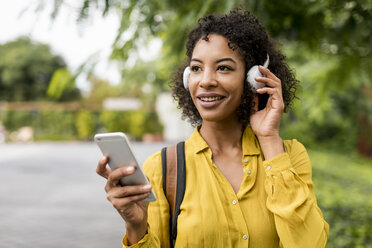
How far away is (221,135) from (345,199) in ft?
22.7

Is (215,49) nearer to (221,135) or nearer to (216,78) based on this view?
(216,78)

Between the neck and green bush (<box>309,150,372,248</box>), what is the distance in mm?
3670

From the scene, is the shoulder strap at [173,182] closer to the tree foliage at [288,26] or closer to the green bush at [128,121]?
the tree foliage at [288,26]

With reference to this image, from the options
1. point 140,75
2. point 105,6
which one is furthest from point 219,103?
point 140,75

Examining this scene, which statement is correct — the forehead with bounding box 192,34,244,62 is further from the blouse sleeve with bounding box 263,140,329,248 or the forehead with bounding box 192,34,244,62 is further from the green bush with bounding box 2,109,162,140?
the green bush with bounding box 2,109,162,140

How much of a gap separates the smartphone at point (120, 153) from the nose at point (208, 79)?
0.55 m

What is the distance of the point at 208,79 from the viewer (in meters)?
1.86

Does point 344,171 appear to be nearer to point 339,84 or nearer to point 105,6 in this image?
point 339,84

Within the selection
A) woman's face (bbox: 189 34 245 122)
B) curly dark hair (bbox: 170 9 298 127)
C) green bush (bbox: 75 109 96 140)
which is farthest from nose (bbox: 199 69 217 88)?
green bush (bbox: 75 109 96 140)

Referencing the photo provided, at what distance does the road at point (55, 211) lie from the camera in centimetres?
550

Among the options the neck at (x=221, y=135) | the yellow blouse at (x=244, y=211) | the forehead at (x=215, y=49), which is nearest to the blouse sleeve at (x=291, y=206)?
the yellow blouse at (x=244, y=211)

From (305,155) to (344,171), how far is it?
40.1 feet

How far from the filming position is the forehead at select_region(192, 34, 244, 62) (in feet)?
6.21

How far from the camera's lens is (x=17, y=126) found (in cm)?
2742
